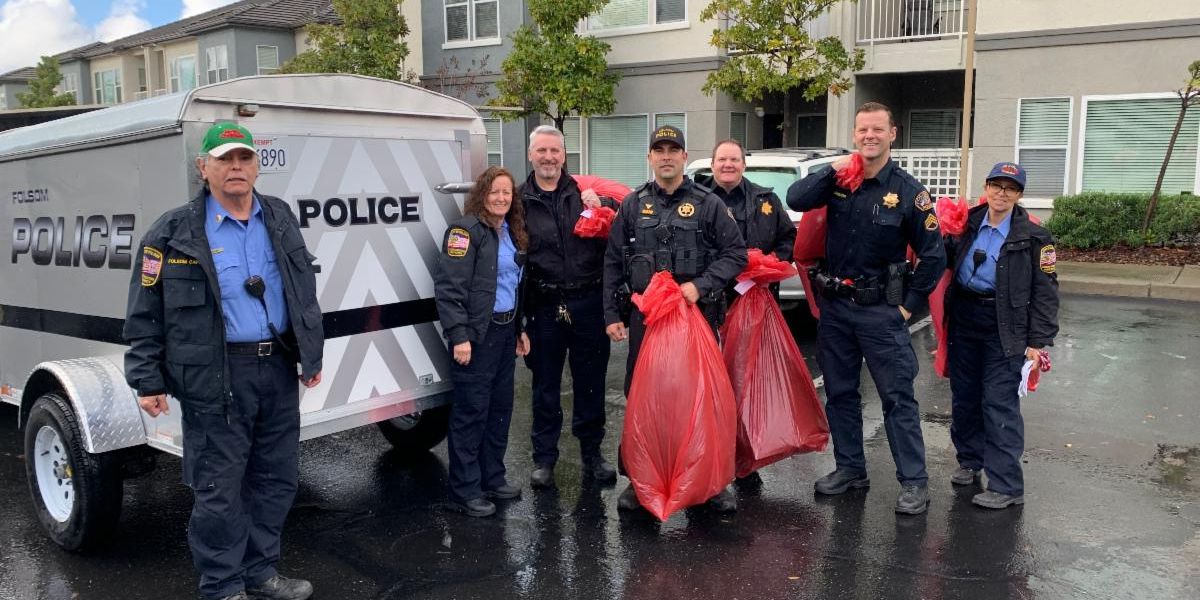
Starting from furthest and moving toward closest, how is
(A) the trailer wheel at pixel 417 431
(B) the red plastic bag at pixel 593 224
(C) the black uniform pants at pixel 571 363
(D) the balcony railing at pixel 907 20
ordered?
(D) the balcony railing at pixel 907 20, (A) the trailer wheel at pixel 417 431, (C) the black uniform pants at pixel 571 363, (B) the red plastic bag at pixel 593 224

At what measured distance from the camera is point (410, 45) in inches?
865

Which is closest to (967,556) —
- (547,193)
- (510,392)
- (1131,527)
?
(1131,527)

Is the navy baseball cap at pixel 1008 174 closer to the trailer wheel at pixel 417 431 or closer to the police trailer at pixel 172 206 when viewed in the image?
the police trailer at pixel 172 206

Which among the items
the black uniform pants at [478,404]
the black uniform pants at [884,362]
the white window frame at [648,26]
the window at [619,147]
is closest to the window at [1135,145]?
the white window frame at [648,26]

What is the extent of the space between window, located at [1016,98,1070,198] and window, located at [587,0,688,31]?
6.28m

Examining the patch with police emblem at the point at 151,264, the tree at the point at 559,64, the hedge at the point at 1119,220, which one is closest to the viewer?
the patch with police emblem at the point at 151,264

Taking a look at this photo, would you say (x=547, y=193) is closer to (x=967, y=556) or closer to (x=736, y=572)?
(x=736, y=572)

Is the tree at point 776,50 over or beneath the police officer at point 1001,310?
over

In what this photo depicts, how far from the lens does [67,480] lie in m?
4.49

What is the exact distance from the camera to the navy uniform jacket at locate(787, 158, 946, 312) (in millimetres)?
4676

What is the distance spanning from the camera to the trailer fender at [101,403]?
161 inches

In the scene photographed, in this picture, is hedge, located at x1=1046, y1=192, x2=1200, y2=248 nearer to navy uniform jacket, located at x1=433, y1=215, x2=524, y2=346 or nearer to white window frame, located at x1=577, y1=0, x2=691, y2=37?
white window frame, located at x1=577, y1=0, x2=691, y2=37

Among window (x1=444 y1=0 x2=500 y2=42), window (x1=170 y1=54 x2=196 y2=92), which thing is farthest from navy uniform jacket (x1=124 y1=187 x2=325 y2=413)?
window (x1=170 y1=54 x2=196 y2=92)

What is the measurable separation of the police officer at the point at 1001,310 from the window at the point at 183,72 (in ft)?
101
